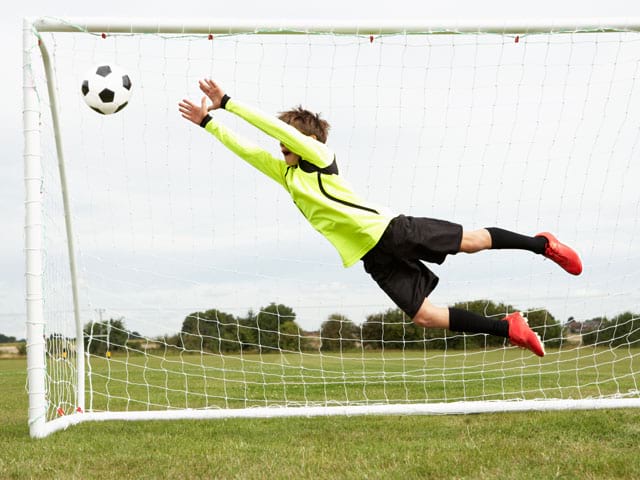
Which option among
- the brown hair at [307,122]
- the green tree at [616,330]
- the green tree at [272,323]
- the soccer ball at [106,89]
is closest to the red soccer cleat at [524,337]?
the brown hair at [307,122]

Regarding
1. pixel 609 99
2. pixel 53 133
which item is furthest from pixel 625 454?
pixel 53 133

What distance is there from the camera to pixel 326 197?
479 cm

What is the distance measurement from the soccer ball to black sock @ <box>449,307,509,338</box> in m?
2.91

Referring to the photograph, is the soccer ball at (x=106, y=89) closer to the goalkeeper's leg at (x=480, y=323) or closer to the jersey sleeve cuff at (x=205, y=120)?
the jersey sleeve cuff at (x=205, y=120)

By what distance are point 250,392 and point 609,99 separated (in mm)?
6042

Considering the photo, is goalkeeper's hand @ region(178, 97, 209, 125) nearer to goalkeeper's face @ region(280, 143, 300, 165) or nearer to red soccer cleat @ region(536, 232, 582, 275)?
goalkeeper's face @ region(280, 143, 300, 165)

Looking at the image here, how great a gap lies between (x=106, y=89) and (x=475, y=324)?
3196mm

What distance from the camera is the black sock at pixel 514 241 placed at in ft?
16.3

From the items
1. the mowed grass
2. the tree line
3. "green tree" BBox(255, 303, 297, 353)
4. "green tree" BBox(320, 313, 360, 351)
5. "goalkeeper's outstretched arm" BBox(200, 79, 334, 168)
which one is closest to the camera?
the mowed grass

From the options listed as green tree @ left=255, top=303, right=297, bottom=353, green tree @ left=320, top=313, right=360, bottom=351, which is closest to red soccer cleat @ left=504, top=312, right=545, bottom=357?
green tree @ left=255, top=303, right=297, bottom=353

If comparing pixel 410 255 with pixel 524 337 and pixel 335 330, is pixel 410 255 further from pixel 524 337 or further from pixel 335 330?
pixel 335 330

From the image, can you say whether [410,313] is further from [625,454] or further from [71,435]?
[71,435]

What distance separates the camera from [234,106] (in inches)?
→ 196

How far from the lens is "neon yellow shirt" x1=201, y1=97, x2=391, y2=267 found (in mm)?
4750
